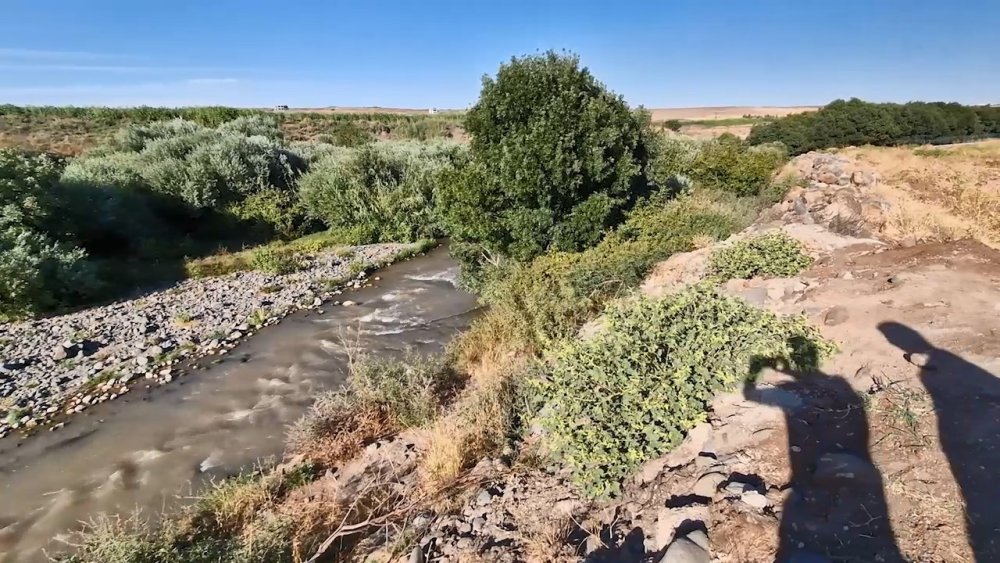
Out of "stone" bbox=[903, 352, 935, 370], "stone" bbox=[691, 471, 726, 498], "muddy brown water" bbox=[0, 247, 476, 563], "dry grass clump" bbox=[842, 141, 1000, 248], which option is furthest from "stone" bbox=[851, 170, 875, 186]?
"stone" bbox=[691, 471, 726, 498]

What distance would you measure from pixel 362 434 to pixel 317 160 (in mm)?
17797

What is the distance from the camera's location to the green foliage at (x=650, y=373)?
14.0 feet

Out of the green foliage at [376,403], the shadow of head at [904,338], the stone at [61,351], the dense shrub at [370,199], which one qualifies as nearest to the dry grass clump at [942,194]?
the shadow of head at [904,338]

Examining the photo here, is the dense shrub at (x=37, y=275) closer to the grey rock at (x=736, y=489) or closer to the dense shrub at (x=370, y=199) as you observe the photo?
the dense shrub at (x=370, y=199)

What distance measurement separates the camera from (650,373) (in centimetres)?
454

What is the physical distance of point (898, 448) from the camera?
3635 mm

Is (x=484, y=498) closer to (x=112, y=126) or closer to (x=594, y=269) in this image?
(x=594, y=269)

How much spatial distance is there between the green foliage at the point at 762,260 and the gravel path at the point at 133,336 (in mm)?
8867

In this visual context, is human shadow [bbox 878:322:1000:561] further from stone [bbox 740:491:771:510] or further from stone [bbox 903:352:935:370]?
stone [bbox 740:491:771:510]

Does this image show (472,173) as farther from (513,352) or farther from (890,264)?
(890,264)

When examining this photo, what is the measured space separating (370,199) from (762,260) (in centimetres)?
1395

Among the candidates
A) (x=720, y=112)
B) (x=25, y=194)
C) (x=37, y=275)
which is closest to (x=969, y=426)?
(x=37, y=275)

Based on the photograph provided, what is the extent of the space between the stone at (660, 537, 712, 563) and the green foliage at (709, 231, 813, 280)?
5.22m

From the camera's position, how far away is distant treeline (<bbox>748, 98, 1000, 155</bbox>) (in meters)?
32.7
